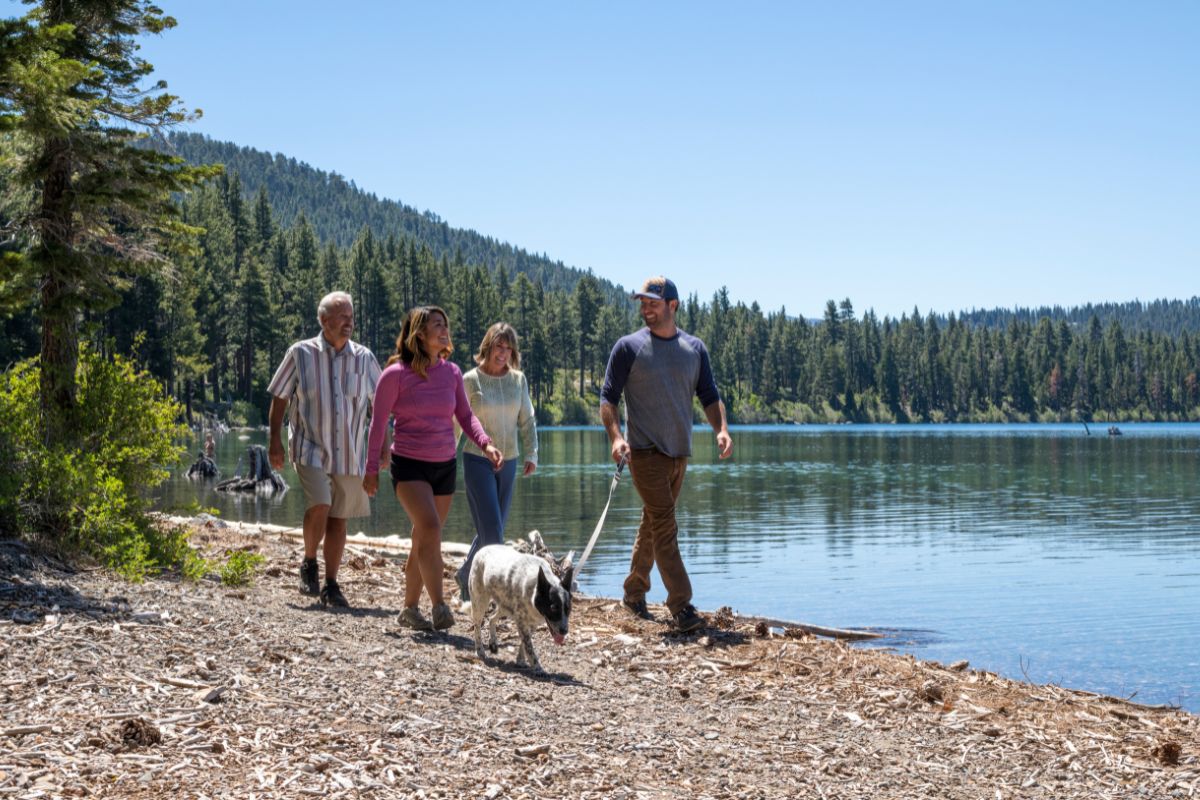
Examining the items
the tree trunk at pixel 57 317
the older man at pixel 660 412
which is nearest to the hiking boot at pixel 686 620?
the older man at pixel 660 412

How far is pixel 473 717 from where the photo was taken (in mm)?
5766

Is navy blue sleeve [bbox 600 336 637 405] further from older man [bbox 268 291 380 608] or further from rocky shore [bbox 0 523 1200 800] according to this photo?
rocky shore [bbox 0 523 1200 800]

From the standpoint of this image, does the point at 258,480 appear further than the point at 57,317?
Yes

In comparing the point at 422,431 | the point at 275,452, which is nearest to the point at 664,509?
the point at 422,431

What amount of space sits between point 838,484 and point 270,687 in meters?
39.3

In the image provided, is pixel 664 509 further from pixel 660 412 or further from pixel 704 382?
pixel 704 382

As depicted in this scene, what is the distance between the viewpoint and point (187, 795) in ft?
14.4

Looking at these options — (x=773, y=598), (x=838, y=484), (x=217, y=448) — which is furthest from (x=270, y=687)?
(x=217, y=448)

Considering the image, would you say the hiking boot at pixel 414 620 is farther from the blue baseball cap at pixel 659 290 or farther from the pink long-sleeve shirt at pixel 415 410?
the blue baseball cap at pixel 659 290

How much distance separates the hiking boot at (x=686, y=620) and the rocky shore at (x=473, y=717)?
41cm

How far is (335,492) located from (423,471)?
1.27 metres

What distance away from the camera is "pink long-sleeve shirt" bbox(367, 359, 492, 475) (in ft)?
26.6

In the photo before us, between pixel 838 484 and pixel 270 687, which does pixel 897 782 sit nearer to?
pixel 270 687

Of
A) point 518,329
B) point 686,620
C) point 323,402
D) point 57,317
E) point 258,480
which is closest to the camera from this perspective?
point 323,402
